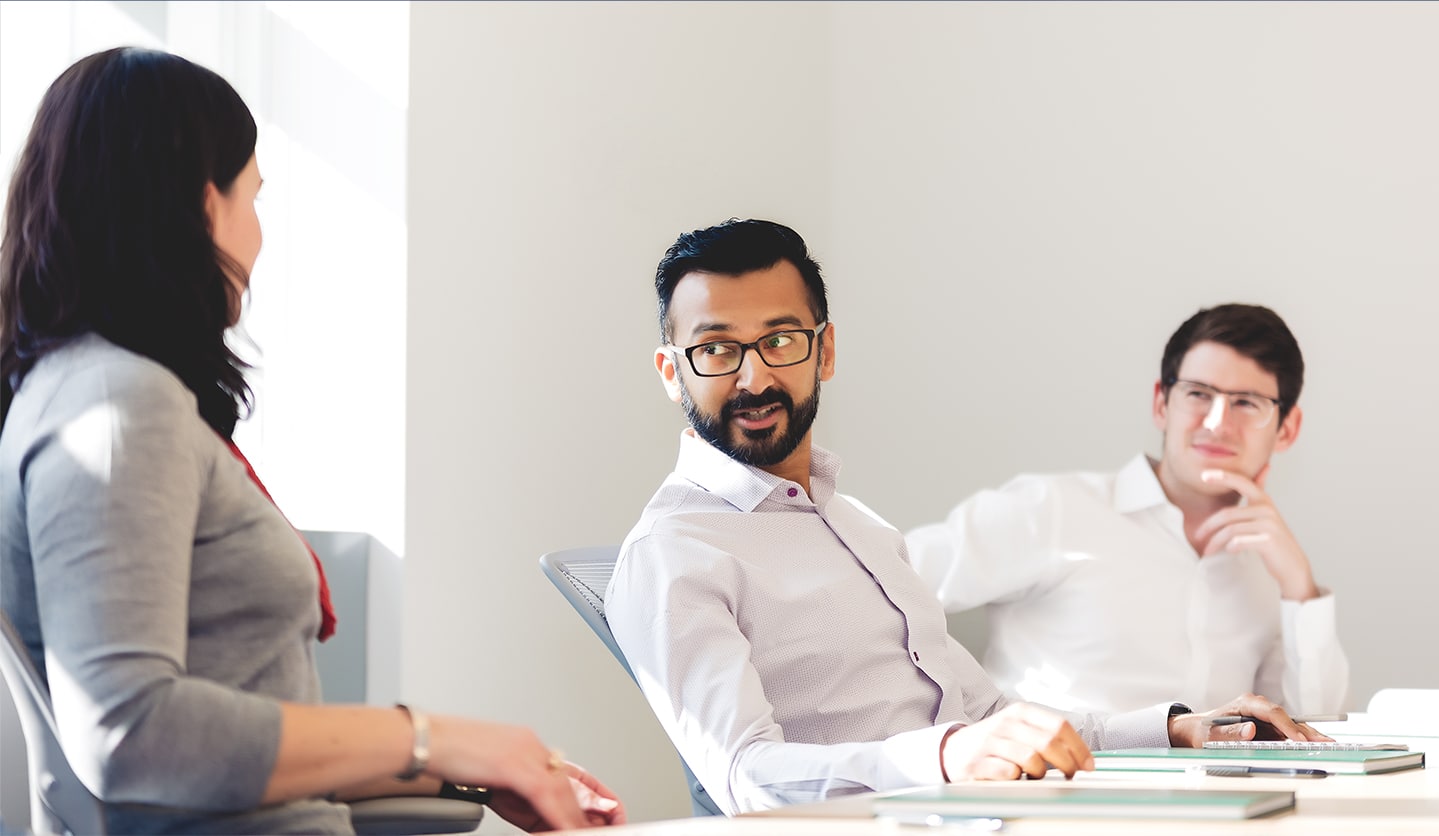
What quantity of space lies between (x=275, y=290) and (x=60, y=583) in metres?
1.79

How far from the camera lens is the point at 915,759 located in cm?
151

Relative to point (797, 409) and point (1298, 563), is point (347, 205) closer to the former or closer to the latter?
point (797, 409)

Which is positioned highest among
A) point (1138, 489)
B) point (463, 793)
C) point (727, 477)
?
point (727, 477)

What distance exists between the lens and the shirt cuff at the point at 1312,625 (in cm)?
278

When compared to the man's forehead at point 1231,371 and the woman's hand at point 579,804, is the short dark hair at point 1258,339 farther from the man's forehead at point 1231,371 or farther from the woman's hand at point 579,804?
the woman's hand at point 579,804

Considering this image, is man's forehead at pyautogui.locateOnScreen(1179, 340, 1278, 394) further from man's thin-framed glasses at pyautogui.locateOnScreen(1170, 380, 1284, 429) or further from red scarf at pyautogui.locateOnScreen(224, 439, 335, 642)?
red scarf at pyautogui.locateOnScreen(224, 439, 335, 642)

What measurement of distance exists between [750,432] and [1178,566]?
1173mm

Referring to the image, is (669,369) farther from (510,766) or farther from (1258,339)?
(1258,339)

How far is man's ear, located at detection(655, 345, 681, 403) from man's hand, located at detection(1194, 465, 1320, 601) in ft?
3.89

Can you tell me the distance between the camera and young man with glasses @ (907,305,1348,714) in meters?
2.81

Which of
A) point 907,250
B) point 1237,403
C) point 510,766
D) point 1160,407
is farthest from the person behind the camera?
point 907,250

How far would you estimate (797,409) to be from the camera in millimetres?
2164

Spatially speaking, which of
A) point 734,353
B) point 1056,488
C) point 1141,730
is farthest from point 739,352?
point 1056,488

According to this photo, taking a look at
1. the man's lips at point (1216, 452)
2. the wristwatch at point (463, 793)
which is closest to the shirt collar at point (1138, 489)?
the man's lips at point (1216, 452)
